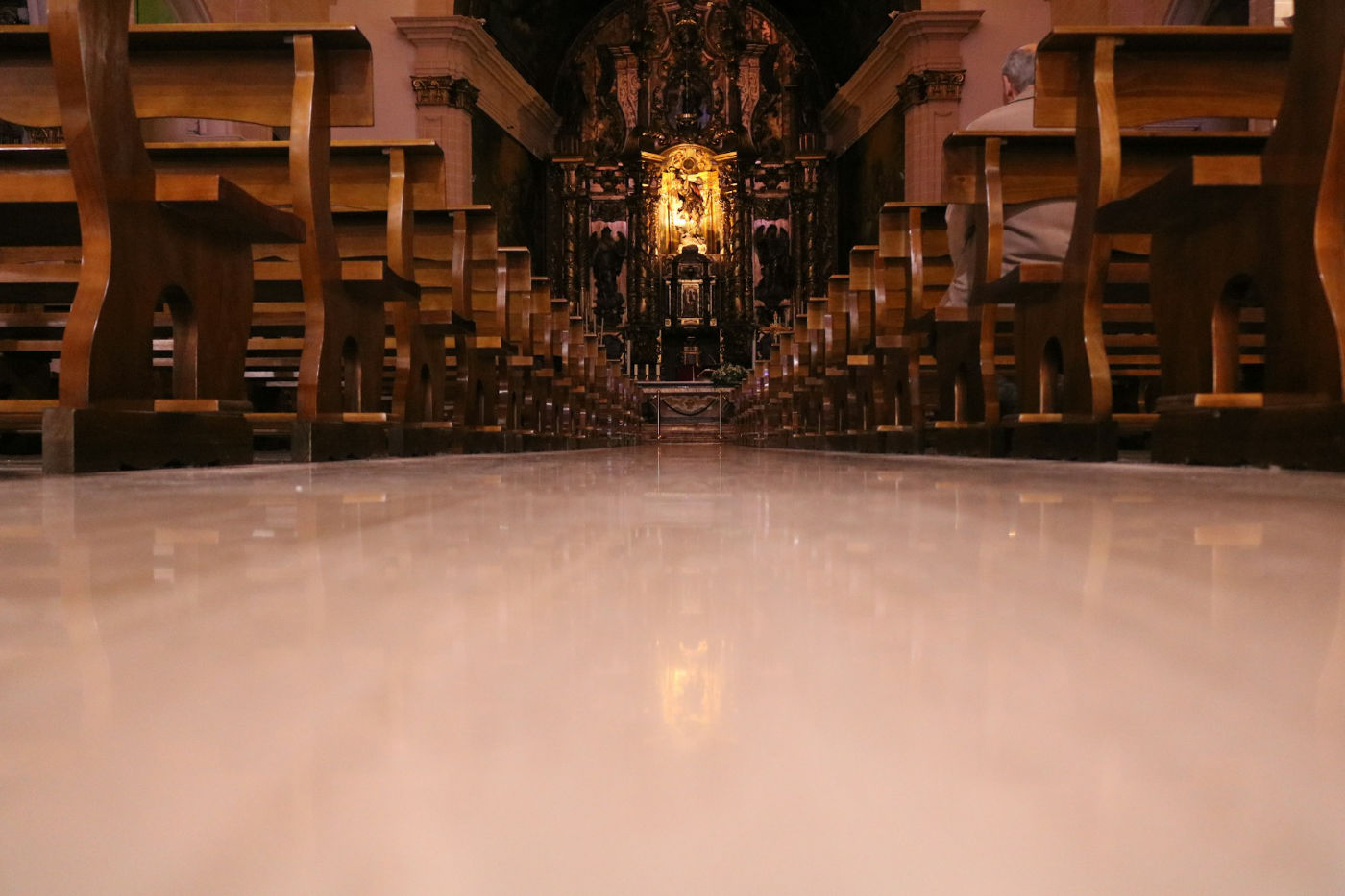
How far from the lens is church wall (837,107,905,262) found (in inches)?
412

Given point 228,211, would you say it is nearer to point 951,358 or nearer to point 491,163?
point 951,358

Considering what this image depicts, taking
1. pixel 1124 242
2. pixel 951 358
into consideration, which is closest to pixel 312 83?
pixel 951 358

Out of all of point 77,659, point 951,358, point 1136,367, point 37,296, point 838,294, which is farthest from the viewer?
point 838,294

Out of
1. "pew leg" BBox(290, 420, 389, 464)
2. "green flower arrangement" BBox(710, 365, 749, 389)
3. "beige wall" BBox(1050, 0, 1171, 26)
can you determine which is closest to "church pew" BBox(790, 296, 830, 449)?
"pew leg" BBox(290, 420, 389, 464)

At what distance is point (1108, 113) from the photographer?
238 cm

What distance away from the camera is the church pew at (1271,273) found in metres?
1.75

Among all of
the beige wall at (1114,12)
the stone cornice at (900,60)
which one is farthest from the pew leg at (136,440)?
the stone cornice at (900,60)

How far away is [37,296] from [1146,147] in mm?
2951

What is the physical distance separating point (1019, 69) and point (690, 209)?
388 inches

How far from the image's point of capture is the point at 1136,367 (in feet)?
12.4

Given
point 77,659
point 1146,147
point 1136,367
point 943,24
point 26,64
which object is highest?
point 943,24

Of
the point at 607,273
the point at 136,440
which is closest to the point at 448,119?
the point at 607,273

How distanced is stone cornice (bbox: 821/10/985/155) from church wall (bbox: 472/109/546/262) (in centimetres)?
384

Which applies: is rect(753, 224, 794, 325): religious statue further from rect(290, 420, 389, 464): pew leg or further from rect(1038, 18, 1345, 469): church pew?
rect(1038, 18, 1345, 469): church pew
